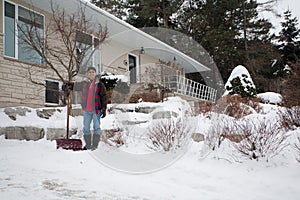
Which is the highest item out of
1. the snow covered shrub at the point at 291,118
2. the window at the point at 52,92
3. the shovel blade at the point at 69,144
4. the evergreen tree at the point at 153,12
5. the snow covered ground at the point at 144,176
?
the evergreen tree at the point at 153,12

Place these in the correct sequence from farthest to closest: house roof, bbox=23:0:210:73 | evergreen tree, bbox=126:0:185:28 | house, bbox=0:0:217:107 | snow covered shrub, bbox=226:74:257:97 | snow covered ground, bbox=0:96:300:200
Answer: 1. evergreen tree, bbox=126:0:185:28
2. snow covered shrub, bbox=226:74:257:97
3. house roof, bbox=23:0:210:73
4. house, bbox=0:0:217:107
5. snow covered ground, bbox=0:96:300:200

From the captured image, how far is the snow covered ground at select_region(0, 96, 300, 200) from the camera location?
2695 millimetres

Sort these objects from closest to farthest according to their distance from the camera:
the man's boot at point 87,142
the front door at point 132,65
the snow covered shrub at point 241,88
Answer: the man's boot at point 87,142 → the snow covered shrub at point 241,88 → the front door at point 132,65

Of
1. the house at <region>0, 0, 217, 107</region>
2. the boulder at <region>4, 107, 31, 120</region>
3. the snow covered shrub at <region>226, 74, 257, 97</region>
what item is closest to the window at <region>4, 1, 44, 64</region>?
the house at <region>0, 0, 217, 107</region>

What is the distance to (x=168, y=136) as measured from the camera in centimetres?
454

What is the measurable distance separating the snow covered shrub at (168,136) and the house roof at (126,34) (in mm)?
5611

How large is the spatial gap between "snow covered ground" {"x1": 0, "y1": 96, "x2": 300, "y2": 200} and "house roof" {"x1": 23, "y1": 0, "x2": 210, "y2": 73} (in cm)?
544

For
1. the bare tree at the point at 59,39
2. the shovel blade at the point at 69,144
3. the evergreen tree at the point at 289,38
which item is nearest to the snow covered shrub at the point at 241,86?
the bare tree at the point at 59,39

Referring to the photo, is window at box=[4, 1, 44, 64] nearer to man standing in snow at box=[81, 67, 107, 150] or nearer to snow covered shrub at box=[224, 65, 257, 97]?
man standing in snow at box=[81, 67, 107, 150]

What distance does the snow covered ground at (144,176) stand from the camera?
2.70 meters

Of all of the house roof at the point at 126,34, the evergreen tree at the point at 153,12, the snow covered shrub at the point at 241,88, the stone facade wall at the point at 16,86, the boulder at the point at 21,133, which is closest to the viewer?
the boulder at the point at 21,133

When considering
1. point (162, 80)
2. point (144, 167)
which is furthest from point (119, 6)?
point (144, 167)

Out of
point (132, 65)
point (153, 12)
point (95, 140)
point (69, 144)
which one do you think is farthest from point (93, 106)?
point (153, 12)

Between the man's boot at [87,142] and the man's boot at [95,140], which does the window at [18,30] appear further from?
the man's boot at [95,140]
